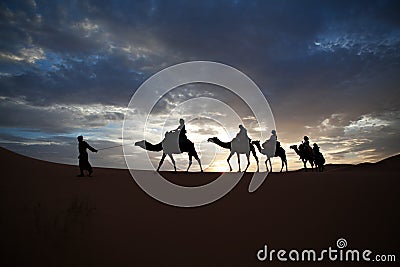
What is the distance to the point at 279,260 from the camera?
486 cm

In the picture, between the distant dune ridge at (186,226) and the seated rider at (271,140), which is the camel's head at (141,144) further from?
the seated rider at (271,140)

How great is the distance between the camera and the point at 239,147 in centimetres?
1975

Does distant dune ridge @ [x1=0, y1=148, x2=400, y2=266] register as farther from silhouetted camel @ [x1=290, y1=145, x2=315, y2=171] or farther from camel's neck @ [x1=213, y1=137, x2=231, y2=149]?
silhouetted camel @ [x1=290, y1=145, x2=315, y2=171]

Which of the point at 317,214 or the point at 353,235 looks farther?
the point at 317,214

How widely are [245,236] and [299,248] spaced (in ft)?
3.39

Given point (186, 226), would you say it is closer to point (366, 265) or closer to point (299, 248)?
point (299, 248)

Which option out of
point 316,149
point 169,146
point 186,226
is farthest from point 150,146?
point 316,149

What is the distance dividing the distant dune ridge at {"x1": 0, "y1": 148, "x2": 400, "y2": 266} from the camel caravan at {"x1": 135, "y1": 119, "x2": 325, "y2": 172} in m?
7.70

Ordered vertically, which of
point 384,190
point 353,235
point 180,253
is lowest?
point 180,253

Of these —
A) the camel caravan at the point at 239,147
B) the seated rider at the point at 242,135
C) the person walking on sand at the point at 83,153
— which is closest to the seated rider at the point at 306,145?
the camel caravan at the point at 239,147

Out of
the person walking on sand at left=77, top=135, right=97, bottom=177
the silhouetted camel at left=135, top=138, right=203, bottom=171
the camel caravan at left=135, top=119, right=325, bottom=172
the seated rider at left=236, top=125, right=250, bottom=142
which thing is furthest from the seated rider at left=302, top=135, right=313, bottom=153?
the person walking on sand at left=77, top=135, right=97, bottom=177

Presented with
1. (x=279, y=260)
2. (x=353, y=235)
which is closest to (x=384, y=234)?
(x=353, y=235)

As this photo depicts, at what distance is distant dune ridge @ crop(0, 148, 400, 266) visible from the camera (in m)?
4.79

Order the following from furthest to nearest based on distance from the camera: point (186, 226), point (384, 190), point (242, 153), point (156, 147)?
point (242, 153)
point (156, 147)
point (384, 190)
point (186, 226)
